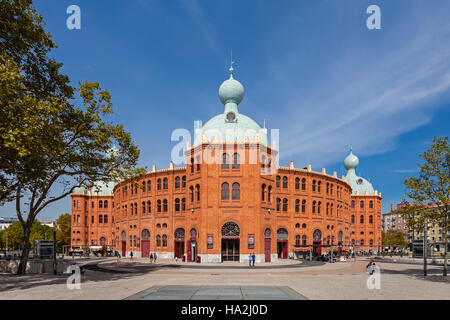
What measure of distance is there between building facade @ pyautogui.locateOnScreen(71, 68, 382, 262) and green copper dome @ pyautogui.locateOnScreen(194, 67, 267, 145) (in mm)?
137

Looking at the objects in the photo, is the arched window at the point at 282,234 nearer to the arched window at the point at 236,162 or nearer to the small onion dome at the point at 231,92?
the arched window at the point at 236,162

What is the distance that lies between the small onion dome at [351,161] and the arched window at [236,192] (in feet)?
177

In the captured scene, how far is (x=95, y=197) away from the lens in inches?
3329

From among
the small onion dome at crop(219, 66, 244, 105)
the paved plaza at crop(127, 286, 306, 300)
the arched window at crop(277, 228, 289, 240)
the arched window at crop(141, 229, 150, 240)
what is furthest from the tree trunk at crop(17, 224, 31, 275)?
the arched window at crop(277, 228, 289, 240)

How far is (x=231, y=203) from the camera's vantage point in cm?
4578

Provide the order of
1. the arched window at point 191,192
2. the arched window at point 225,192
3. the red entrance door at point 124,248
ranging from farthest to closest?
the red entrance door at point 124,248 → the arched window at point 191,192 → the arched window at point 225,192

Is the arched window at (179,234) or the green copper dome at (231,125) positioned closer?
the green copper dome at (231,125)

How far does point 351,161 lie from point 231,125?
170ft

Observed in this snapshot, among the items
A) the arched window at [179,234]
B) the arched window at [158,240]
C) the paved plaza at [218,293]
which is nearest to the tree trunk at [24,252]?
Result: the paved plaza at [218,293]

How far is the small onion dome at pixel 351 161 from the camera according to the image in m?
91.1

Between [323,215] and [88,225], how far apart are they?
52925mm

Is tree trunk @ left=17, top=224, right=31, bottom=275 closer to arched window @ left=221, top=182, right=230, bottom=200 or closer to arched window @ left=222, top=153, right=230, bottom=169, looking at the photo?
arched window @ left=221, top=182, right=230, bottom=200

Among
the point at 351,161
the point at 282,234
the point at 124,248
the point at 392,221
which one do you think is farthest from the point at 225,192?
the point at 392,221
